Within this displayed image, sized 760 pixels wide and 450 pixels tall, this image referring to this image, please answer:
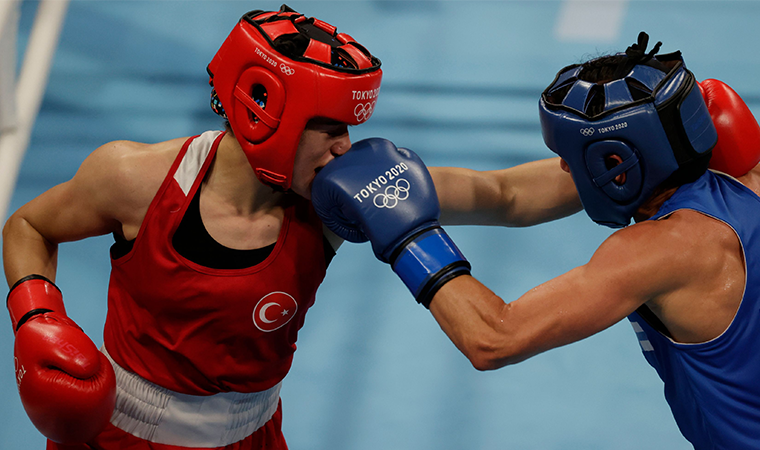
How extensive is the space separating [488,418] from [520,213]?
1.46 m

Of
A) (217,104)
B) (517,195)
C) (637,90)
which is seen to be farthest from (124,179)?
(637,90)

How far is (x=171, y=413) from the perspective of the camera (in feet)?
7.50

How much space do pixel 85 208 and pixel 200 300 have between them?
0.47 m

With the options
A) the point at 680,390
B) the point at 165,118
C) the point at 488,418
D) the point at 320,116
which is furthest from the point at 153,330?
the point at 165,118

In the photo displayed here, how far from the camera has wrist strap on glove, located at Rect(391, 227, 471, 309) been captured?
1.93m

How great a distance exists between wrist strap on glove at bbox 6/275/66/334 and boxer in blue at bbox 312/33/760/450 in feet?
3.06

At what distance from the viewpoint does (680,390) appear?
2.08m

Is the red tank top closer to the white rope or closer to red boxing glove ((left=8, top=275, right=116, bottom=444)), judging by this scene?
red boxing glove ((left=8, top=275, right=116, bottom=444))

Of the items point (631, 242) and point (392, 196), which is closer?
point (631, 242)

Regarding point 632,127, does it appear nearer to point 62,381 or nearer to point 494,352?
point 494,352

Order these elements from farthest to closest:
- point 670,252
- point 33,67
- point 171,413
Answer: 1. point 33,67
2. point 171,413
3. point 670,252

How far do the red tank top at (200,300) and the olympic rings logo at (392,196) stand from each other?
368mm

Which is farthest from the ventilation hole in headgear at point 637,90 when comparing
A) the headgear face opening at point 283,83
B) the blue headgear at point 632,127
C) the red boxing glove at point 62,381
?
the red boxing glove at point 62,381

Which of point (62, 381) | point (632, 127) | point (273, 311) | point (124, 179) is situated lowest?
point (62, 381)
